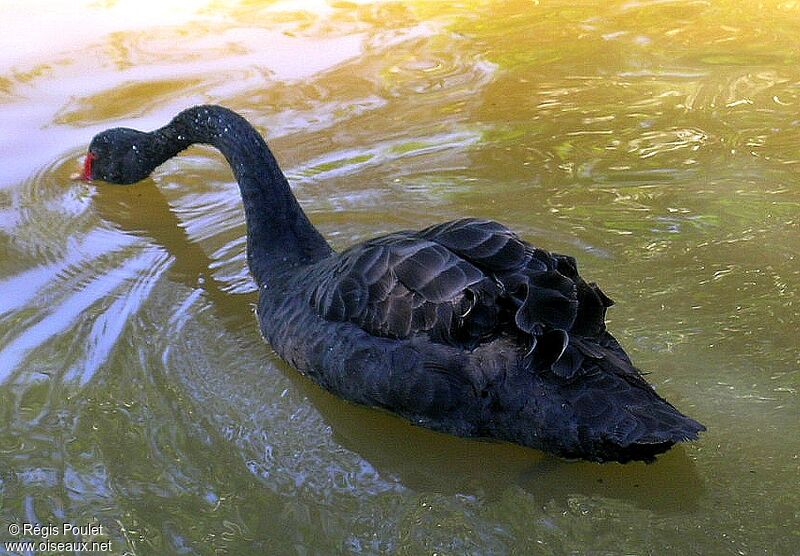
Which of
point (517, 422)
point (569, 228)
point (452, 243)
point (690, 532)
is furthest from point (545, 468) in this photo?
point (569, 228)

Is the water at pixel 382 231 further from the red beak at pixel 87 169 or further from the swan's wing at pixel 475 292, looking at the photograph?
the swan's wing at pixel 475 292

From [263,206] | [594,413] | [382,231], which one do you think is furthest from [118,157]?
[594,413]

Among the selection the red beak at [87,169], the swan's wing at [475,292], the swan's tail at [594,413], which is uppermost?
the red beak at [87,169]

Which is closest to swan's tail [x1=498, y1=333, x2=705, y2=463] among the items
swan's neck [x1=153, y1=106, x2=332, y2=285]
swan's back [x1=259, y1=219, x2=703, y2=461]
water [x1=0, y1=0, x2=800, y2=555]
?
swan's back [x1=259, y1=219, x2=703, y2=461]

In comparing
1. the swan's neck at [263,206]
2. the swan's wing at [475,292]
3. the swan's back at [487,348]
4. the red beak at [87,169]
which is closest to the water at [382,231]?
the red beak at [87,169]

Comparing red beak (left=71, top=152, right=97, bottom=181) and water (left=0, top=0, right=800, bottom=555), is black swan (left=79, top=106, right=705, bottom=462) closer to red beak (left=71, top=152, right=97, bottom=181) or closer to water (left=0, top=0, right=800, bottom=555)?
water (left=0, top=0, right=800, bottom=555)

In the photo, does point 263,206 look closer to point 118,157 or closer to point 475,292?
point 118,157

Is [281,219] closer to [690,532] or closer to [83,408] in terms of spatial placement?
[83,408]

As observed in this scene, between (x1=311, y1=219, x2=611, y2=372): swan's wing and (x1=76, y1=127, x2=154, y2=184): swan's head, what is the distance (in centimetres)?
239

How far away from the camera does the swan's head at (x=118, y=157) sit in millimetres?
5496

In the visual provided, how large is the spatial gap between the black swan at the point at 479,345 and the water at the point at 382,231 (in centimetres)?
15

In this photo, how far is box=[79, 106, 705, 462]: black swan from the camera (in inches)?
123

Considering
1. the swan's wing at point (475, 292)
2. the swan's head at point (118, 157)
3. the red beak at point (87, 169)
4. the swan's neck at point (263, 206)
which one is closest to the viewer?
the swan's wing at point (475, 292)

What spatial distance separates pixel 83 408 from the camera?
3676 mm
